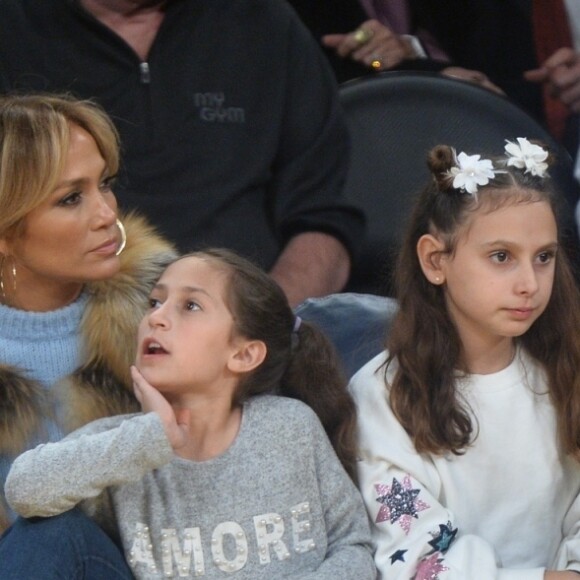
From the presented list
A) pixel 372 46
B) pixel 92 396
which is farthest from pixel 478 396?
pixel 372 46

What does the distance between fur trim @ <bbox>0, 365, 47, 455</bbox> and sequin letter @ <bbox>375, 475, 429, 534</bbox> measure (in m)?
0.48

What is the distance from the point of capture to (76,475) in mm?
1848

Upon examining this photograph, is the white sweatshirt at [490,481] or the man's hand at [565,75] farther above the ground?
the man's hand at [565,75]

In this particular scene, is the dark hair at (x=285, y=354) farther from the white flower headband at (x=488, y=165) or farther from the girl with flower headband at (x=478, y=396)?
the white flower headband at (x=488, y=165)

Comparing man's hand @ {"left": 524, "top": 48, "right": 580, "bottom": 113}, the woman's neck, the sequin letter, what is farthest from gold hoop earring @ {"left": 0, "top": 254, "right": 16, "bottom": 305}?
man's hand @ {"left": 524, "top": 48, "right": 580, "bottom": 113}

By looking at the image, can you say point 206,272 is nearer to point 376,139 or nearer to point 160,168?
point 160,168

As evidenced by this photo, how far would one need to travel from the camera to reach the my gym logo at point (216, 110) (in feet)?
8.58

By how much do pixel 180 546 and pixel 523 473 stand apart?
1.61ft

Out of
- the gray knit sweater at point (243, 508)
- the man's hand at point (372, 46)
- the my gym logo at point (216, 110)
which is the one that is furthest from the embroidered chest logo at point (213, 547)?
the man's hand at point (372, 46)

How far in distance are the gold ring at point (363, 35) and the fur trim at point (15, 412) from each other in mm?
1258

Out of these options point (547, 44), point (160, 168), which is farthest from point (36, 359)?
point (547, 44)

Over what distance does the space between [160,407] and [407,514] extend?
14.9 inches

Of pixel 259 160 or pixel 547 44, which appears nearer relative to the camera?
pixel 259 160

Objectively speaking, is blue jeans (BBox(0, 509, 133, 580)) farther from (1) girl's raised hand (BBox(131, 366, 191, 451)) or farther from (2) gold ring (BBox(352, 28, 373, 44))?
(2) gold ring (BBox(352, 28, 373, 44))
